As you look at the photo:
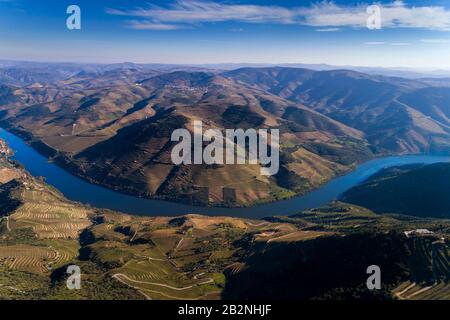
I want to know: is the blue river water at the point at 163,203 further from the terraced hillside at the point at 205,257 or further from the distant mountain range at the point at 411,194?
the terraced hillside at the point at 205,257

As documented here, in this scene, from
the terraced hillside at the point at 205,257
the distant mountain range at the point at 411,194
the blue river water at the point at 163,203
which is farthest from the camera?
the blue river water at the point at 163,203

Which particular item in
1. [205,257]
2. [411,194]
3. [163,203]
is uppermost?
[411,194]

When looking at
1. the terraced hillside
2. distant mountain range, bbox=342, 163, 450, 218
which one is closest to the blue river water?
distant mountain range, bbox=342, 163, 450, 218

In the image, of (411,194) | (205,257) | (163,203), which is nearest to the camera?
(205,257)

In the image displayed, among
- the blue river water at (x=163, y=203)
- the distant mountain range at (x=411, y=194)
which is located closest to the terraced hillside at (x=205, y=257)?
the blue river water at (x=163, y=203)

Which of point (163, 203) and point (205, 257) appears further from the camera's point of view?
point (163, 203)

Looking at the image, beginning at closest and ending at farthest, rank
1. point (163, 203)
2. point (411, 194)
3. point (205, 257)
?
point (205, 257) → point (411, 194) → point (163, 203)

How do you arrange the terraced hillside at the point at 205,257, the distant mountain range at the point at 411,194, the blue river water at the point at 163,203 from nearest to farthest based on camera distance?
the terraced hillside at the point at 205,257, the distant mountain range at the point at 411,194, the blue river water at the point at 163,203

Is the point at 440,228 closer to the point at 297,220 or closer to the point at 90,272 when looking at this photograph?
the point at 297,220

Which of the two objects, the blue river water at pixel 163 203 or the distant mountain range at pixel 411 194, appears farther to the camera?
the blue river water at pixel 163 203

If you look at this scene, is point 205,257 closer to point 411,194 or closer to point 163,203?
point 163,203

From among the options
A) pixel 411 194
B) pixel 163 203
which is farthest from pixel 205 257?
pixel 411 194
